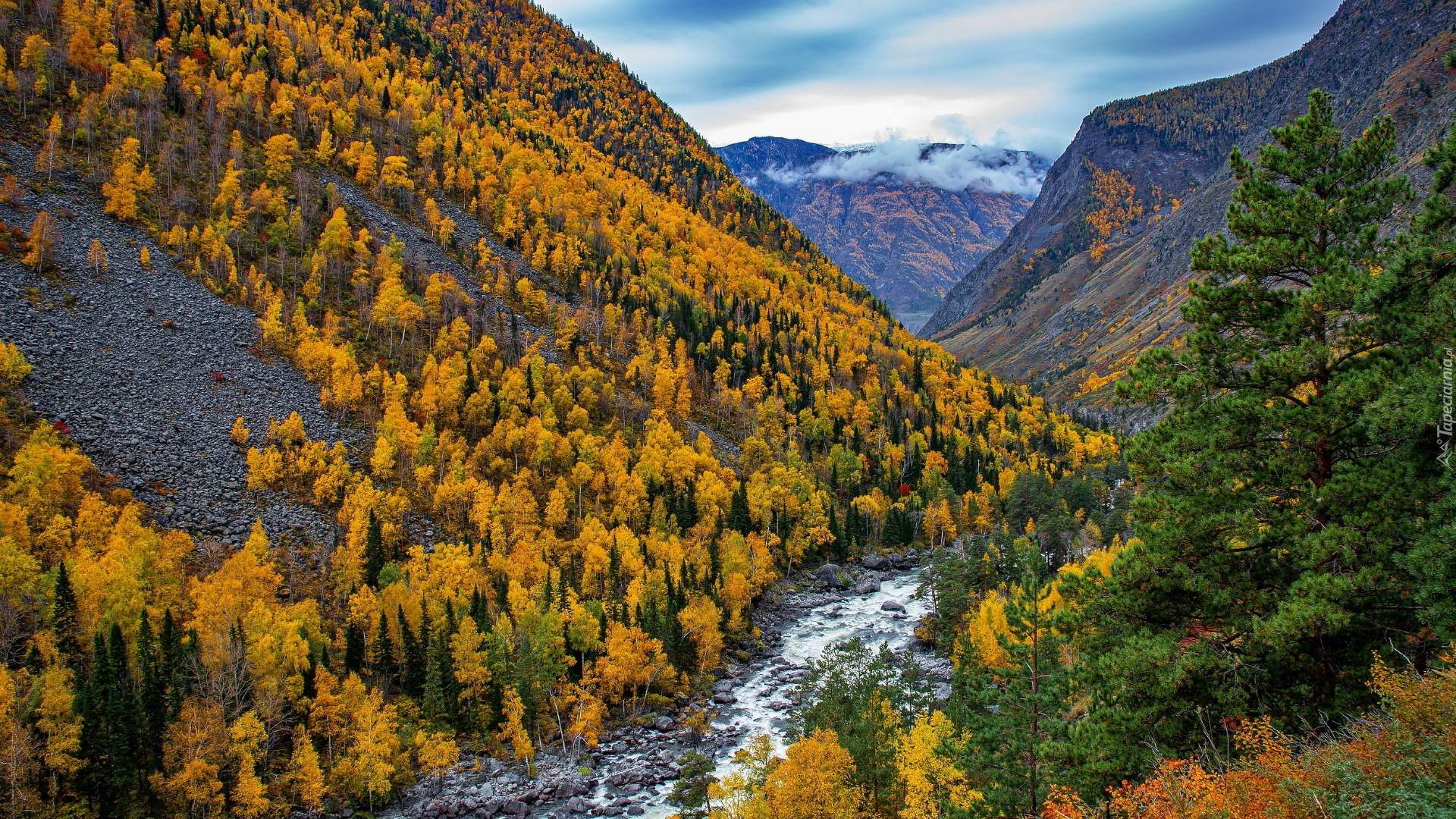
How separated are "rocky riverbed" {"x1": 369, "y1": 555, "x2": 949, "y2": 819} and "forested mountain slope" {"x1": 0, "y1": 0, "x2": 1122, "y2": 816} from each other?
2.23 metres

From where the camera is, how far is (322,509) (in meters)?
73.2

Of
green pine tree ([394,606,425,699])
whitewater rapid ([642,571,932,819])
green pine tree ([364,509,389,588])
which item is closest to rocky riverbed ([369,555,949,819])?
whitewater rapid ([642,571,932,819])

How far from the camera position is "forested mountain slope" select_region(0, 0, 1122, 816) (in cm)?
4781

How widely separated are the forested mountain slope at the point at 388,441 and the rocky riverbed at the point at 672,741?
7.33 feet

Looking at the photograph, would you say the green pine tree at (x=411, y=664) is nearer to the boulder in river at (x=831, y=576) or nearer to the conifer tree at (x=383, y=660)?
the conifer tree at (x=383, y=660)

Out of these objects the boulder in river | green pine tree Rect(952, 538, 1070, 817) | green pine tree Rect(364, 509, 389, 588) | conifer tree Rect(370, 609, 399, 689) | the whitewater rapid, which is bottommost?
the boulder in river

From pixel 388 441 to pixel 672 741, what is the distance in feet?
171

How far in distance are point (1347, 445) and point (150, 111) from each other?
158253mm

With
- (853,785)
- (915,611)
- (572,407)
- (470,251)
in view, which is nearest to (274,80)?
(470,251)

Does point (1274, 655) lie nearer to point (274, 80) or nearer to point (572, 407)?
point (572, 407)

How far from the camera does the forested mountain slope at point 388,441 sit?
47.8 m

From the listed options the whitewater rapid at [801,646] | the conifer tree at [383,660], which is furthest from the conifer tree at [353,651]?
the whitewater rapid at [801,646]

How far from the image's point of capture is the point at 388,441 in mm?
82875

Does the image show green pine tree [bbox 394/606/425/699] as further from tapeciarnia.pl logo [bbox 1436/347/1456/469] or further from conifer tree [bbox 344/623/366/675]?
tapeciarnia.pl logo [bbox 1436/347/1456/469]
